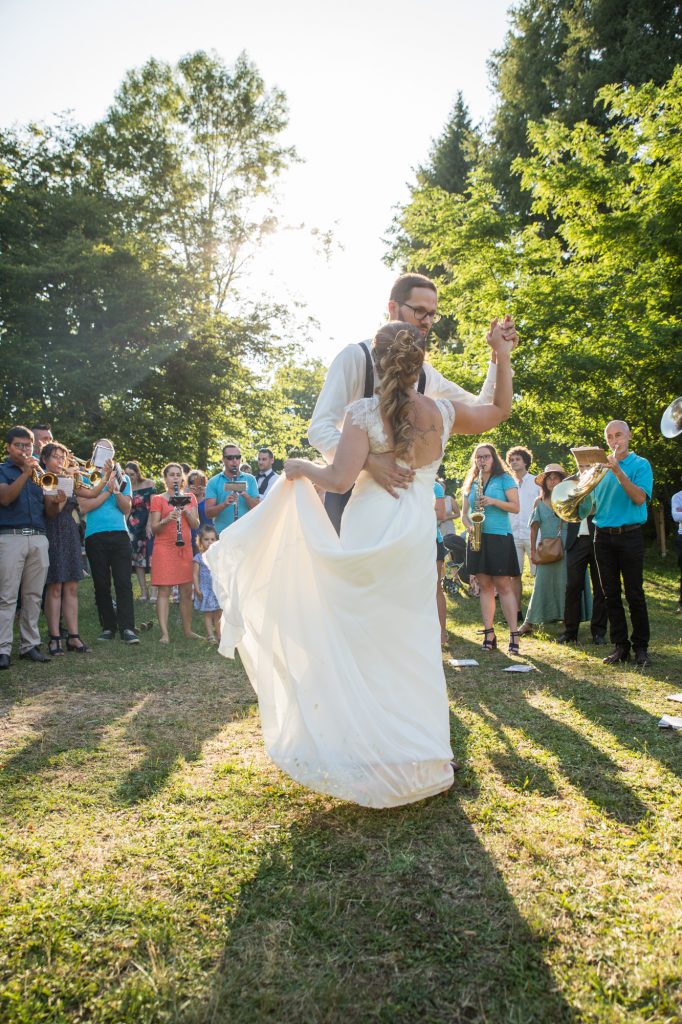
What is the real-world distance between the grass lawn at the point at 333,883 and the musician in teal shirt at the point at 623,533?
8.10 feet

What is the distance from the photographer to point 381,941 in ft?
8.25

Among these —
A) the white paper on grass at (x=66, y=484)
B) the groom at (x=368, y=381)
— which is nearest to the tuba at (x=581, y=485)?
the groom at (x=368, y=381)

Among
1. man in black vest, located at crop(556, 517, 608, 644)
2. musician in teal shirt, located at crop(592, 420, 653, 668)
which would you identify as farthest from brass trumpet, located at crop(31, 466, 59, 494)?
man in black vest, located at crop(556, 517, 608, 644)

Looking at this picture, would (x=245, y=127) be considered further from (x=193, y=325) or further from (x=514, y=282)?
(x=514, y=282)

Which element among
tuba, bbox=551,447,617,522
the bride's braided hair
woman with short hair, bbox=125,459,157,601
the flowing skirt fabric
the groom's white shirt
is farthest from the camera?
woman with short hair, bbox=125,459,157,601

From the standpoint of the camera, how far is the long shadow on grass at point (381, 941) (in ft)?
7.17

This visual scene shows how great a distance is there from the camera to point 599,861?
310 centimetres

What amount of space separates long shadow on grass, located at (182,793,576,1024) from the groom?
5.86 ft

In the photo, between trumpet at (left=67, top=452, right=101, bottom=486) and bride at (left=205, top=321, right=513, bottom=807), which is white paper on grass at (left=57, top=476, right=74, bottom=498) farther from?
bride at (left=205, top=321, right=513, bottom=807)

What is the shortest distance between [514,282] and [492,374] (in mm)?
11789

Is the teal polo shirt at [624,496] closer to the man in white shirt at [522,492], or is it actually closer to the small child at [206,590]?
the man in white shirt at [522,492]

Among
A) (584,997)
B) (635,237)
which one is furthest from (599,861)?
(635,237)

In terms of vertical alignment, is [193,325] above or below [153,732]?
above

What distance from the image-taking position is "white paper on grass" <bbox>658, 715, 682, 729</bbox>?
5.08m
